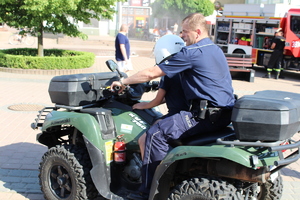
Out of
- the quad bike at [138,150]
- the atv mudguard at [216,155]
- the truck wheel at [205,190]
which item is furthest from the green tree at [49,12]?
the truck wheel at [205,190]

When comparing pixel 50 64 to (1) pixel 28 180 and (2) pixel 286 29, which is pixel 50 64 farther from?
(2) pixel 286 29

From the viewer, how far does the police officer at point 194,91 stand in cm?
329

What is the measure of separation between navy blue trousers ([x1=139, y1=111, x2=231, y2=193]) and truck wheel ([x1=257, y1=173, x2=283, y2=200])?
0.80 m

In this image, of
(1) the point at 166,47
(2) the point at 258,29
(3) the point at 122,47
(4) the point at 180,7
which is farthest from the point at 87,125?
(4) the point at 180,7

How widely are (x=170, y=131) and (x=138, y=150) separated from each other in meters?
0.65

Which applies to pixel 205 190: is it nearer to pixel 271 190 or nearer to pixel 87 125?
pixel 271 190

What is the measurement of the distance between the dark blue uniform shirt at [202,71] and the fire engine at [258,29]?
13.7 m

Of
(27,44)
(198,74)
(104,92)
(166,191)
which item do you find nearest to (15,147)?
(104,92)

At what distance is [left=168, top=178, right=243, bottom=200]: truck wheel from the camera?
2.96m

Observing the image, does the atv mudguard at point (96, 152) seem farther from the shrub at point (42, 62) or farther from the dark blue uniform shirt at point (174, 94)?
the shrub at point (42, 62)

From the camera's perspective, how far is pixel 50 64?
13.3 metres

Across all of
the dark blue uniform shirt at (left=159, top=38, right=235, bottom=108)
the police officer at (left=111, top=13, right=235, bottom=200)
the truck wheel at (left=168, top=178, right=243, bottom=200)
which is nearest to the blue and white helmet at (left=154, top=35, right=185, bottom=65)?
the police officer at (left=111, top=13, right=235, bottom=200)

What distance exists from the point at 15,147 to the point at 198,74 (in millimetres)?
3793

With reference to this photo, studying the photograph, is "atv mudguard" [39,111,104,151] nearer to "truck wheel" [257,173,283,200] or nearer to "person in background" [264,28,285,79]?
"truck wheel" [257,173,283,200]
